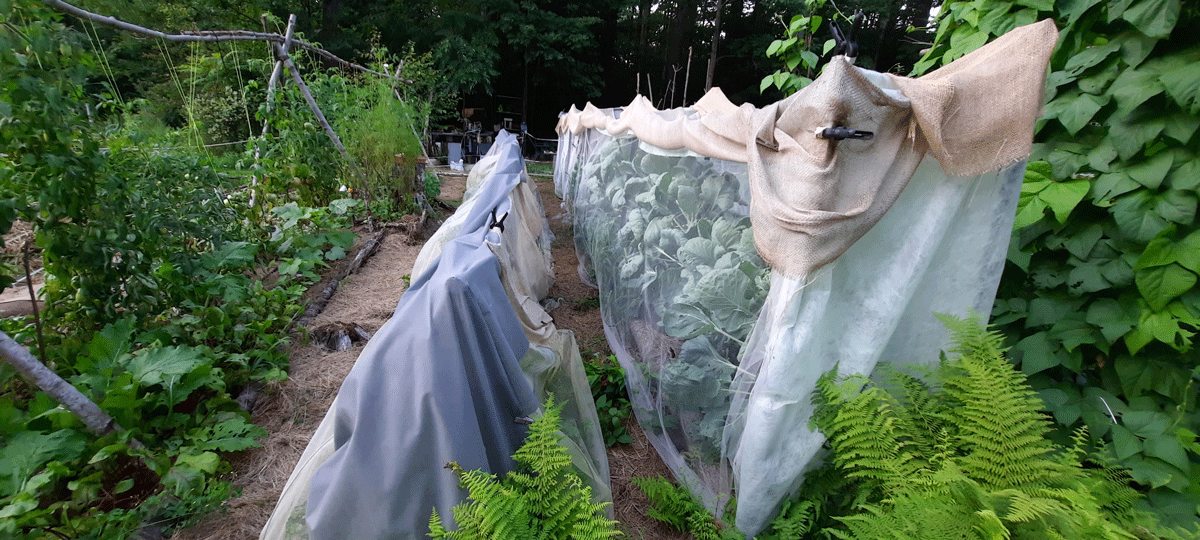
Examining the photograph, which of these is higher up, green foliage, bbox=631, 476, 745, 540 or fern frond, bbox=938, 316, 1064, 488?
fern frond, bbox=938, 316, 1064, 488

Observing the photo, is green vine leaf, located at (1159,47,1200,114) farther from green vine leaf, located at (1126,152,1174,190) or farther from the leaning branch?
the leaning branch

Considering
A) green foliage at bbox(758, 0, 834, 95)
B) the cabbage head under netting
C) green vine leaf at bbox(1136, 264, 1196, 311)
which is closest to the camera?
green vine leaf at bbox(1136, 264, 1196, 311)

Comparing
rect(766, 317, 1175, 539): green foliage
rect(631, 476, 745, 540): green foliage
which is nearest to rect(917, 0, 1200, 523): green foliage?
rect(766, 317, 1175, 539): green foliage

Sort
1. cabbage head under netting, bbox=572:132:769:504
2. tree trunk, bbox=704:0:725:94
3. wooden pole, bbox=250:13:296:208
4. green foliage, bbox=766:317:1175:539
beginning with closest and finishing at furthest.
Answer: green foliage, bbox=766:317:1175:539 < cabbage head under netting, bbox=572:132:769:504 < wooden pole, bbox=250:13:296:208 < tree trunk, bbox=704:0:725:94

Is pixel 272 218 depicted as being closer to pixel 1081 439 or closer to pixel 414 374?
pixel 414 374

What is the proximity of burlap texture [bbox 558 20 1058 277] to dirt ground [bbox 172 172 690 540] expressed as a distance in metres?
1.37

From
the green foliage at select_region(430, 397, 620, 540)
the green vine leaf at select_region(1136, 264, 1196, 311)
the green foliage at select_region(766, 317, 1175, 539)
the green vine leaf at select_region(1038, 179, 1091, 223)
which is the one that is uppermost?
the green vine leaf at select_region(1038, 179, 1091, 223)

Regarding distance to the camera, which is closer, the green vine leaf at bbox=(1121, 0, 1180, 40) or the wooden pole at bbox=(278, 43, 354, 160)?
the green vine leaf at bbox=(1121, 0, 1180, 40)

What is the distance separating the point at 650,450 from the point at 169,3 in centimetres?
1633

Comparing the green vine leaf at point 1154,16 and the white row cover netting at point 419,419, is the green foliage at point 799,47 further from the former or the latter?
the white row cover netting at point 419,419

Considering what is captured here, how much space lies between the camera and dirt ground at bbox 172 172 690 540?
1.79m

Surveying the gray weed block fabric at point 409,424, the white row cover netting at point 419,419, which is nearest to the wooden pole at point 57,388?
the white row cover netting at point 419,419

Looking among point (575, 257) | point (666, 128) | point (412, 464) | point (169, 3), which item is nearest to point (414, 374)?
A: point (412, 464)

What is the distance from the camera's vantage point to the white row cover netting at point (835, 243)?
123 cm
